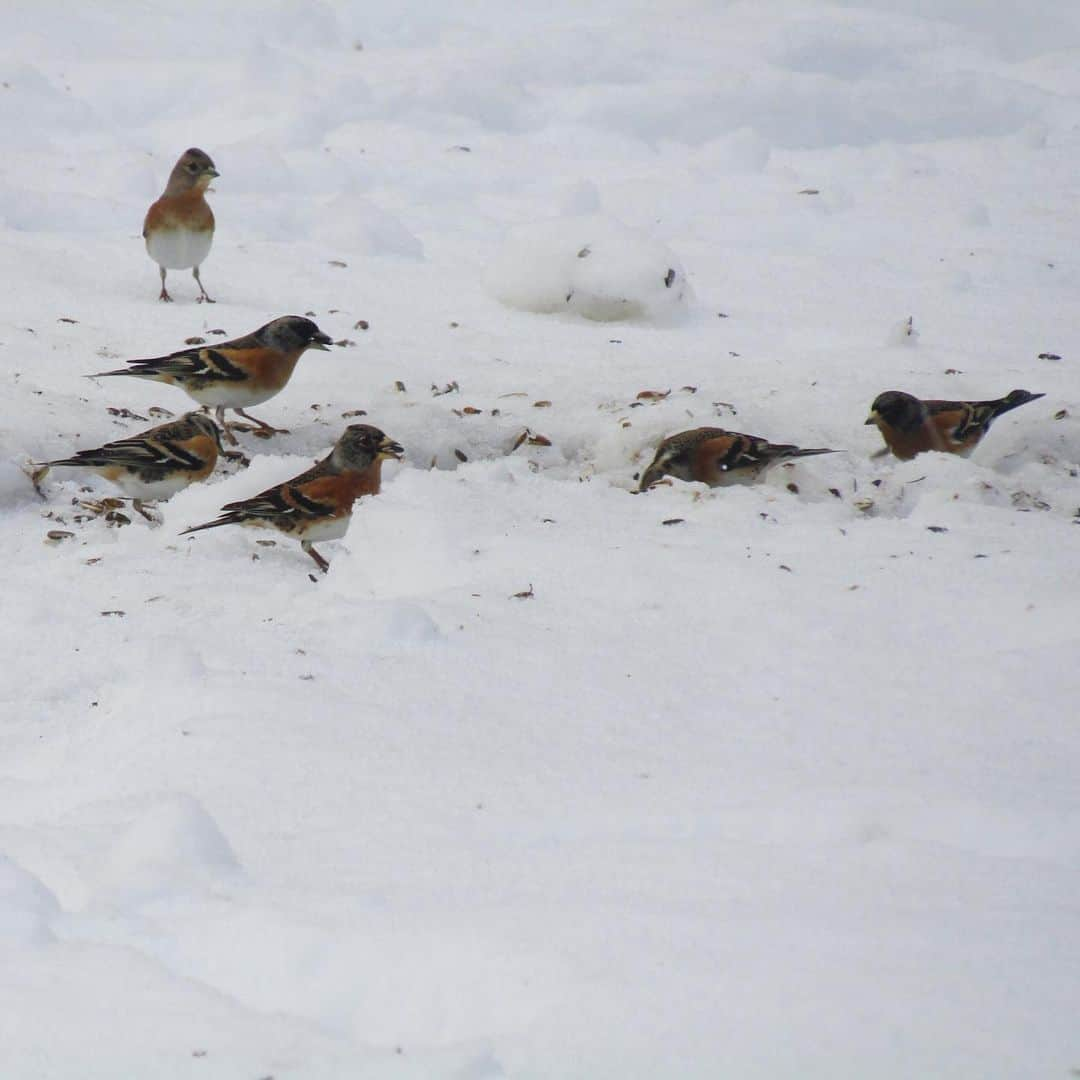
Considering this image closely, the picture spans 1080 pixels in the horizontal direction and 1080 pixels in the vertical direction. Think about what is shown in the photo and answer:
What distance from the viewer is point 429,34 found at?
11422mm

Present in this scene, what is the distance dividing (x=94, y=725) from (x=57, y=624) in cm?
75

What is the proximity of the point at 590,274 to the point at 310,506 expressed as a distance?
9.04 feet

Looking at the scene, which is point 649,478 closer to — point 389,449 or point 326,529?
point 389,449

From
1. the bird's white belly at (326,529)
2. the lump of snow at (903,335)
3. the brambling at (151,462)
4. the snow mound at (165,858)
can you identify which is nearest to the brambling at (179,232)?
the brambling at (151,462)

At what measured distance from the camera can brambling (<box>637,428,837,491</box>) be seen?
5219 millimetres

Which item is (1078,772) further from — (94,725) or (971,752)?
(94,725)

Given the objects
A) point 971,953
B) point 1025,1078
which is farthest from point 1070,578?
point 1025,1078

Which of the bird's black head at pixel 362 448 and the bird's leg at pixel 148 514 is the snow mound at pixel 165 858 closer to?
the bird's black head at pixel 362 448

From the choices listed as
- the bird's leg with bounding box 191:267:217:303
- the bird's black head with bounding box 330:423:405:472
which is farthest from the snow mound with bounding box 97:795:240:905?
the bird's leg with bounding box 191:267:217:303

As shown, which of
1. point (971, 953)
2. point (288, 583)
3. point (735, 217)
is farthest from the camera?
point (735, 217)

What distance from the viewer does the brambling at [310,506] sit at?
15.6ft

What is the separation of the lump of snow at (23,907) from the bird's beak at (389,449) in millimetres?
2746

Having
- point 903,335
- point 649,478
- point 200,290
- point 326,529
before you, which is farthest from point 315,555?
point 903,335

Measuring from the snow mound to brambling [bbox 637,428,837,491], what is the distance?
9.44 feet
